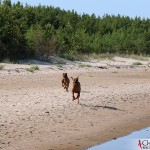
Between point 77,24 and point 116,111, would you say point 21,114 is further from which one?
point 77,24

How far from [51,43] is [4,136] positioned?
79.6 ft

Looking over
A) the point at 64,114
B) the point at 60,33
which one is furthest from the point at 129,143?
the point at 60,33

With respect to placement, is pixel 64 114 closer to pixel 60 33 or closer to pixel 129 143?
pixel 129 143

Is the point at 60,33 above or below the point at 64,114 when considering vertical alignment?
above

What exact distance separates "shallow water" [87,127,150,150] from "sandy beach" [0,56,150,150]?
0.27m

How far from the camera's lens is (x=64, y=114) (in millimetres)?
12805

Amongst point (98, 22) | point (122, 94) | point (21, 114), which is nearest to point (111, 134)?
point (21, 114)

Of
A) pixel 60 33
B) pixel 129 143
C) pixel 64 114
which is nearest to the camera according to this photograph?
pixel 129 143

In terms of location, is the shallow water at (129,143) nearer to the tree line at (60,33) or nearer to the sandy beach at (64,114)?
the sandy beach at (64,114)

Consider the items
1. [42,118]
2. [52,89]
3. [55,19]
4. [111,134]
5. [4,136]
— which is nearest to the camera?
[4,136]

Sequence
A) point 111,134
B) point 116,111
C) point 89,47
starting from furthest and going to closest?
point 89,47 → point 116,111 → point 111,134

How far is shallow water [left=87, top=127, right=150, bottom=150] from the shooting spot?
9315 mm

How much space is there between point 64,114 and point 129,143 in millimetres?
3273

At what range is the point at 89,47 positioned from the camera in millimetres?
46750
